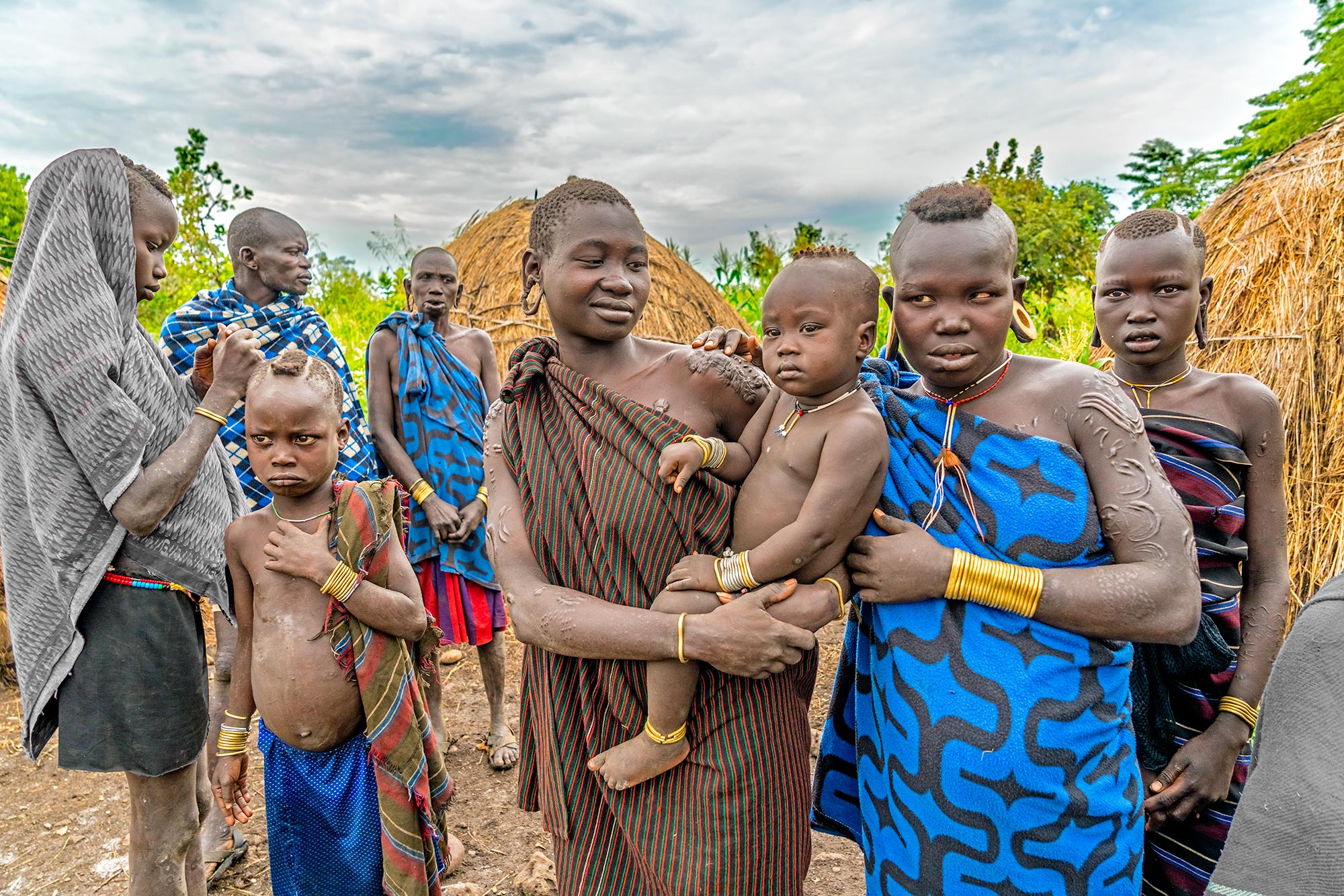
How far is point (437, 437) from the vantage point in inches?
150

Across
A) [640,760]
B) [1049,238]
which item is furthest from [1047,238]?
[640,760]

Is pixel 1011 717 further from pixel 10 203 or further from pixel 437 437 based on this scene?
pixel 10 203

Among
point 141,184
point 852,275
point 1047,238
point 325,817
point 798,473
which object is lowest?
point 325,817

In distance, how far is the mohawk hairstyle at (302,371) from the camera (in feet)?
6.49

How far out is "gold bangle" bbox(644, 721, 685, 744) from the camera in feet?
4.98

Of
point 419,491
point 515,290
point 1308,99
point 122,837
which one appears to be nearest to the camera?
point 122,837

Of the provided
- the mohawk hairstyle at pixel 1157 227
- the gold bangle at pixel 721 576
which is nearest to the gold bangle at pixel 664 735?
the gold bangle at pixel 721 576

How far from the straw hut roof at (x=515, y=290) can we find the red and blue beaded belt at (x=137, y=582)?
188 inches

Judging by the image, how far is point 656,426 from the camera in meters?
1.58

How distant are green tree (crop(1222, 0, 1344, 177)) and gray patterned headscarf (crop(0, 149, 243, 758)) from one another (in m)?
12.1

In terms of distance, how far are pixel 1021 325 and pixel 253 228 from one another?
3.34 m

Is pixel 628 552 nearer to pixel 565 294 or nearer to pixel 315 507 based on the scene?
pixel 565 294

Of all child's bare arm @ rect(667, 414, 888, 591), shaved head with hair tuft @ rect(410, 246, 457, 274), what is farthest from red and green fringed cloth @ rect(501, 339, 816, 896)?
shaved head with hair tuft @ rect(410, 246, 457, 274)

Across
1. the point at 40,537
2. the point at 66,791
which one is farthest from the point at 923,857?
the point at 66,791
